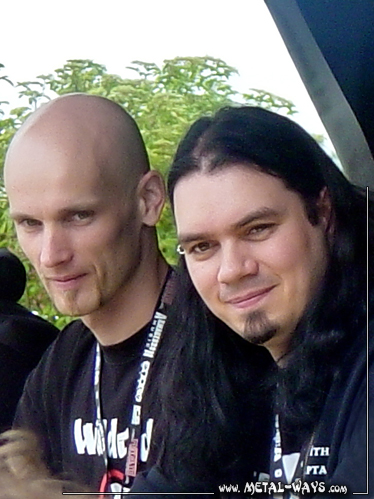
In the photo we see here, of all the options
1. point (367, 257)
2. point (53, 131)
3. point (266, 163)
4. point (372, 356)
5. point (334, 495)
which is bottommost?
point (334, 495)

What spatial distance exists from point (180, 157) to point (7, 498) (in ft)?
1.76

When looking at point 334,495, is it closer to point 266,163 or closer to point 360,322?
point 360,322

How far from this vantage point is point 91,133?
5.57ft

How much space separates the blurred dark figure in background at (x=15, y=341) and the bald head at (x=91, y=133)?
258 mm

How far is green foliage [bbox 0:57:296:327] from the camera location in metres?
1.49

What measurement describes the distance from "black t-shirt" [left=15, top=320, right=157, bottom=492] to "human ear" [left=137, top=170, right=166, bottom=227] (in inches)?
7.0

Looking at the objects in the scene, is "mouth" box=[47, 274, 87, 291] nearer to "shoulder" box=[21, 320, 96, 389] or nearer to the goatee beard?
"shoulder" box=[21, 320, 96, 389]

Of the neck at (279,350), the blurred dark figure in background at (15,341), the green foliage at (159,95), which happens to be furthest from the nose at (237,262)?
the blurred dark figure in background at (15,341)

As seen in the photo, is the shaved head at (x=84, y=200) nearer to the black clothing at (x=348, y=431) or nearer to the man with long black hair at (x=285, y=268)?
the man with long black hair at (x=285, y=268)

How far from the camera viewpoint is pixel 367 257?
1.37 meters

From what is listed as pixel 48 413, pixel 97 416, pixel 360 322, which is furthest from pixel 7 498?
pixel 48 413

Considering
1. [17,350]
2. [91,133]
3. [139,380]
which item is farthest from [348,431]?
[17,350]

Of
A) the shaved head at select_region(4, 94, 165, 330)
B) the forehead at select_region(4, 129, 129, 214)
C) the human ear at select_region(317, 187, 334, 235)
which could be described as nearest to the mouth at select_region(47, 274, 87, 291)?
the shaved head at select_region(4, 94, 165, 330)

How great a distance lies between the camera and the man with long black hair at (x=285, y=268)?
1289 mm
